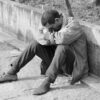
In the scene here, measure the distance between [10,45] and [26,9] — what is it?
0.83 metres

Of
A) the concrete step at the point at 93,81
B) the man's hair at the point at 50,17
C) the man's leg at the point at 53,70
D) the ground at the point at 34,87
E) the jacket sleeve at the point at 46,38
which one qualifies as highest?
the man's hair at the point at 50,17

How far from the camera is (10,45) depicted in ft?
24.2

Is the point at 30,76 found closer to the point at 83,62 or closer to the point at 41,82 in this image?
the point at 41,82

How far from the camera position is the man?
498 cm

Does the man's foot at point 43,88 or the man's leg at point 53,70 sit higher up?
the man's leg at point 53,70

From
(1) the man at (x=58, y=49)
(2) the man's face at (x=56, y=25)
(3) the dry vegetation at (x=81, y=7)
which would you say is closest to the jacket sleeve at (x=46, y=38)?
(1) the man at (x=58, y=49)

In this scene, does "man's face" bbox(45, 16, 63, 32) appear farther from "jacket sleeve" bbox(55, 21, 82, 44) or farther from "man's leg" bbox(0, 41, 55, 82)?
"man's leg" bbox(0, 41, 55, 82)

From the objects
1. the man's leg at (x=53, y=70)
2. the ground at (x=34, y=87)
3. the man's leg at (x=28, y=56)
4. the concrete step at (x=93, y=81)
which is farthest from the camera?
the man's leg at (x=28, y=56)

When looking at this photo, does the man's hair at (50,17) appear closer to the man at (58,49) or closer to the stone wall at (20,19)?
the man at (58,49)

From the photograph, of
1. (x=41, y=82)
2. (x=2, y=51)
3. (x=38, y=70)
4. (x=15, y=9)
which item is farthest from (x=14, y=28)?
(x=41, y=82)

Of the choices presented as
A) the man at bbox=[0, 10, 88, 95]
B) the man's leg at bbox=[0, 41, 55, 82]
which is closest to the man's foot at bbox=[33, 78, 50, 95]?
the man at bbox=[0, 10, 88, 95]

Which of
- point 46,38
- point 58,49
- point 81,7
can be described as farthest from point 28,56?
point 81,7

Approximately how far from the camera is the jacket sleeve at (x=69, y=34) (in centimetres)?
502

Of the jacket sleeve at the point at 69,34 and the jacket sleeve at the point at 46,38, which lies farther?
the jacket sleeve at the point at 46,38
